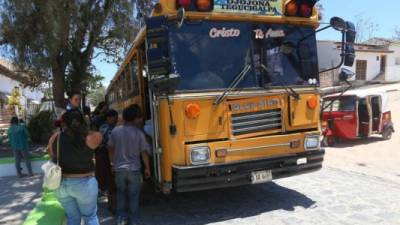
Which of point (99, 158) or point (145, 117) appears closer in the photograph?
point (99, 158)

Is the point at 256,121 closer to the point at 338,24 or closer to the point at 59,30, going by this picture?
the point at 338,24

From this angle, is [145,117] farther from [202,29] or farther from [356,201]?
→ [356,201]

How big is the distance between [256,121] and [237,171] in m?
0.80

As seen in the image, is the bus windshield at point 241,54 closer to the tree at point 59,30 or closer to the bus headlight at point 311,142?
the bus headlight at point 311,142

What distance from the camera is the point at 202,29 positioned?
6.11 metres

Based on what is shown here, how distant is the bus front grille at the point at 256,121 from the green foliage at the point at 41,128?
14.0m

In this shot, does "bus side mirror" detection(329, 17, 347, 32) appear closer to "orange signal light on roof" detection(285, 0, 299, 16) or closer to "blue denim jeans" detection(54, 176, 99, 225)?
"orange signal light on roof" detection(285, 0, 299, 16)

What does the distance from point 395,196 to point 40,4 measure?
10494 millimetres

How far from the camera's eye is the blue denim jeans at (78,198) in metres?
4.56

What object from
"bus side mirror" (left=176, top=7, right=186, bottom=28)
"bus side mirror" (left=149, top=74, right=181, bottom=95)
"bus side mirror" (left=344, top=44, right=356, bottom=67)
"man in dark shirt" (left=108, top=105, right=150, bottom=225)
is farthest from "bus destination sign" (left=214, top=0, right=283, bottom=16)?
"man in dark shirt" (left=108, top=105, right=150, bottom=225)

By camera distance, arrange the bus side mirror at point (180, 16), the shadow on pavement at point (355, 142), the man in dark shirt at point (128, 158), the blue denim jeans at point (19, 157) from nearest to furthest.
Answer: the bus side mirror at point (180, 16) → the man in dark shirt at point (128, 158) → the blue denim jeans at point (19, 157) → the shadow on pavement at point (355, 142)

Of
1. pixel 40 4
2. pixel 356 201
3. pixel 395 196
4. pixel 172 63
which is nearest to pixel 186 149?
pixel 172 63

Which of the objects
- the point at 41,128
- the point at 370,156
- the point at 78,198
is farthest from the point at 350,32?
the point at 41,128

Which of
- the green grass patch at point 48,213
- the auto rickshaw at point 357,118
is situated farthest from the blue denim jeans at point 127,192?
the auto rickshaw at point 357,118
